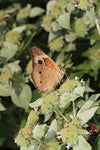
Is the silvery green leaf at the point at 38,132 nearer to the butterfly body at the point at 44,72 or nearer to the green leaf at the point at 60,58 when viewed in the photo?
the butterfly body at the point at 44,72

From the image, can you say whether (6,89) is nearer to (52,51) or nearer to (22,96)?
(22,96)

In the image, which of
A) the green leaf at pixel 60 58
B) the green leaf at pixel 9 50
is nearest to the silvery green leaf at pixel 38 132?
the green leaf at pixel 60 58

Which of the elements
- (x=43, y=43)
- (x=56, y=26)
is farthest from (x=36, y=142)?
(x=43, y=43)

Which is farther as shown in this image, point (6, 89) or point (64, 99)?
point (6, 89)

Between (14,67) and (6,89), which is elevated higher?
(14,67)

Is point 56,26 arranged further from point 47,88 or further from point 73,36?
point 47,88

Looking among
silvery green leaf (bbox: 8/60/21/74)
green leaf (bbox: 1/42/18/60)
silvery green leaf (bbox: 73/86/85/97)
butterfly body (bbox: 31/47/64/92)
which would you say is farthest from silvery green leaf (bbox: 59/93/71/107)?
green leaf (bbox: 1/42/18/60)

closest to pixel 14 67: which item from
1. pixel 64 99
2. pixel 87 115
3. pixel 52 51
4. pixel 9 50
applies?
pixel 9 50
